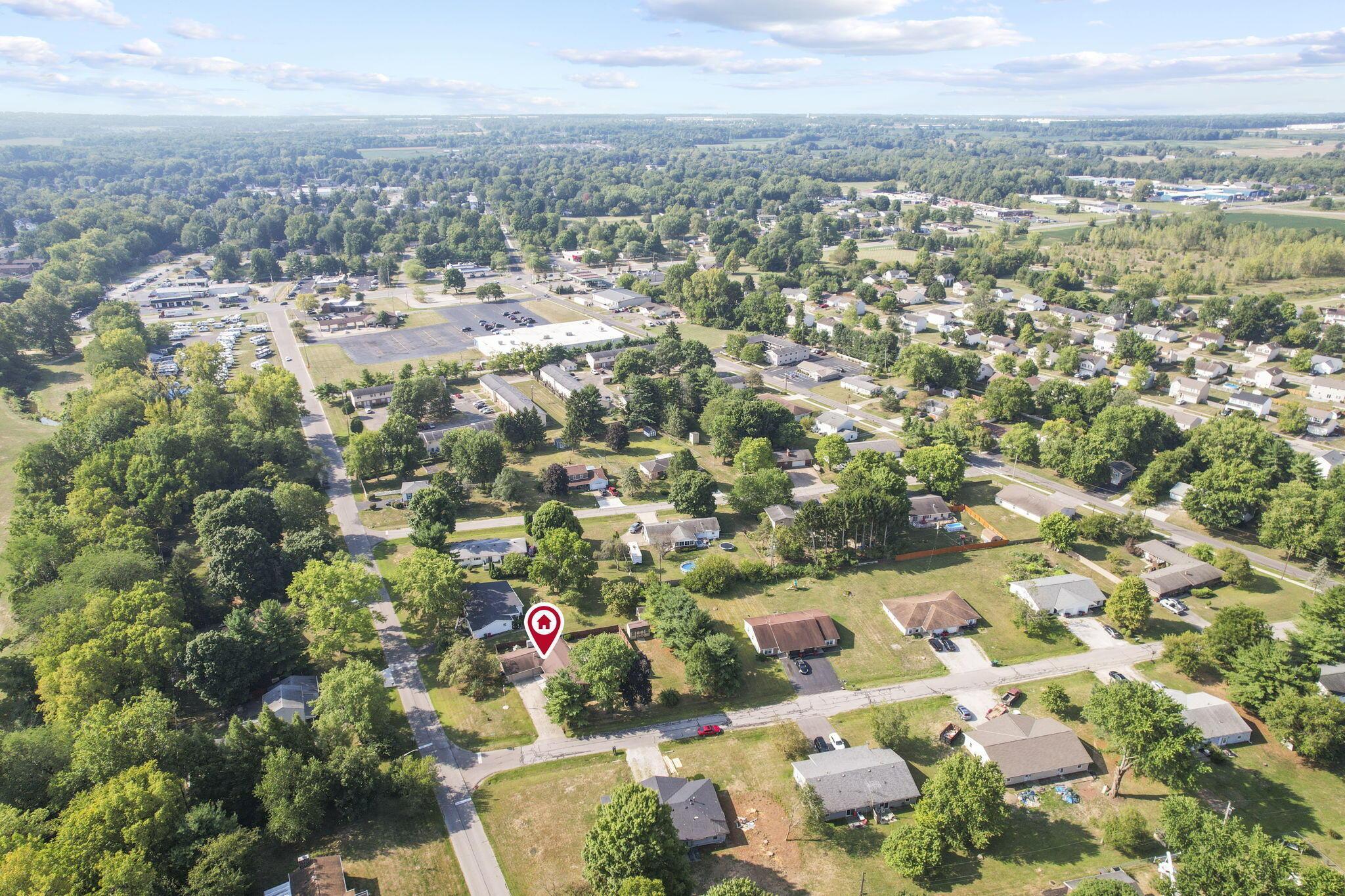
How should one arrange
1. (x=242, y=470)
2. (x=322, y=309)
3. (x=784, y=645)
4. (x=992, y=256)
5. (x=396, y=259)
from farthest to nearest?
(x=396, y=259) → (x=992, y=256) → (x=322, y=309) → (x=242, y=470) → (x=784, y=645)

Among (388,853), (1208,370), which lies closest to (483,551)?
(388,853)

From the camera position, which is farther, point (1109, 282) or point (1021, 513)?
point (1109, 282)

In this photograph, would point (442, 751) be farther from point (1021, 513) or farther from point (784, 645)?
point (1021, 513)

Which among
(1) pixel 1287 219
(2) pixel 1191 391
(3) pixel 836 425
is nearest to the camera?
(3) pixel 836 425

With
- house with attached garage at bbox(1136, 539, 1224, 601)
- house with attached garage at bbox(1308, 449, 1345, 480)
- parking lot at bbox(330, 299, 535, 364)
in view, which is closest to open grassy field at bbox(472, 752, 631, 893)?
house with attached garage at bbox(1136, 539, 1224, 601)

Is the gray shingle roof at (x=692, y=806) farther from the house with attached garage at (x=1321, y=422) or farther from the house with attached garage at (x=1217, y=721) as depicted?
the house with attached garage at (x=1321, y=422)

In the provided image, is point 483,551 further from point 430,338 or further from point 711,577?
point 430,338

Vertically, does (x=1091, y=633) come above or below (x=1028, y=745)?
below

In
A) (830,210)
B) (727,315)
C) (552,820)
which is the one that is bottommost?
(552,820)

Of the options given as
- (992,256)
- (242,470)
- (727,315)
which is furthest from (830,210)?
(242,470)
